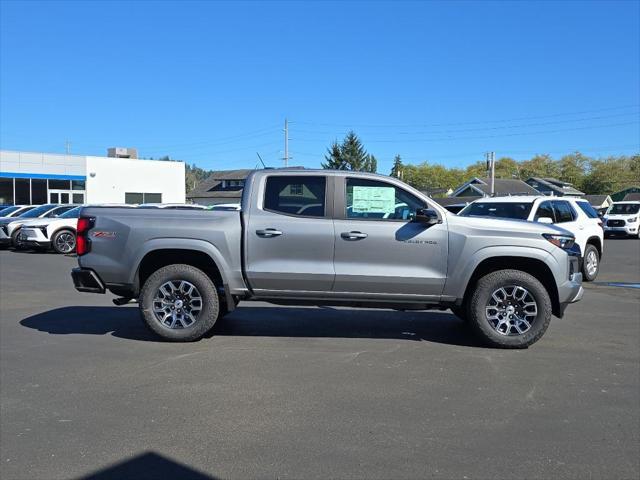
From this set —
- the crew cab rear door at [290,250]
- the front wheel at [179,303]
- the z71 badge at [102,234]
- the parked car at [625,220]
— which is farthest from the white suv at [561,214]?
the parked car at [625,220]

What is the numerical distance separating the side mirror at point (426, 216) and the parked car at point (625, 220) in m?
26.8

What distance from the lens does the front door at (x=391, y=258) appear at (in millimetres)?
6410

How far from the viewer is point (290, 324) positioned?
7.78 m

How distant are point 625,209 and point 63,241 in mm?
27779

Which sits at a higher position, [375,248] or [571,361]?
[375,248]

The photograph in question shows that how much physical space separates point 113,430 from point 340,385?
1966 millimetres

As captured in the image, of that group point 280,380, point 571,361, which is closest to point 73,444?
point 280,380

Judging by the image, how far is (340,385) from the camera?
5.16 m

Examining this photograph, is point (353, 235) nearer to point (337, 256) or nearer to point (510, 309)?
point (337, 256)

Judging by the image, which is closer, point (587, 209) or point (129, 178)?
point (587, 209)

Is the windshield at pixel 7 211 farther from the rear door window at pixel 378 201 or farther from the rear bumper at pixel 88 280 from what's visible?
the rear door window at pixel 378 201

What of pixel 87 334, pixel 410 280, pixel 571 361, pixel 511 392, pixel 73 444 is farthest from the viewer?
pixel 87 334

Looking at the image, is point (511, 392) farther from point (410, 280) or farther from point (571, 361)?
point (410, 280)

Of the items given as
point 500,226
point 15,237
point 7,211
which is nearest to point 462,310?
point 500,226
